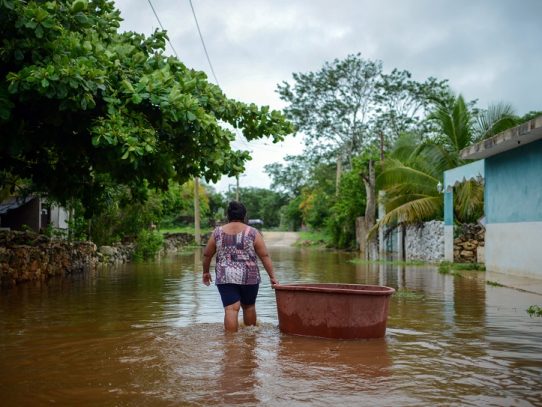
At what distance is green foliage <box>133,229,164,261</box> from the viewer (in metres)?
26.7

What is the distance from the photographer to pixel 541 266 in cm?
1438

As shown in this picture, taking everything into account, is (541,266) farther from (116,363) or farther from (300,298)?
(116,363)

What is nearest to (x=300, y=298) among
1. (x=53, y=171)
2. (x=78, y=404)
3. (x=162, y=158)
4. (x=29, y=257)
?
(x=78, y=404)

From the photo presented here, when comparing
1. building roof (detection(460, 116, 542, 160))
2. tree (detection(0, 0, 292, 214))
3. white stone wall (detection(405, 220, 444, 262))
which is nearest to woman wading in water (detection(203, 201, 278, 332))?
tree (detection(0, 0, 292, 214))

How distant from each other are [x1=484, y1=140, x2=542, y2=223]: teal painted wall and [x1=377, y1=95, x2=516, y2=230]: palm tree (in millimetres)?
5522

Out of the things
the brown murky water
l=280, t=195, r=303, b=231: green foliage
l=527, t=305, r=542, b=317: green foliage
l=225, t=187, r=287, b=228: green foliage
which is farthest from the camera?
l=225, t=187, r=287, b=228: green foliage

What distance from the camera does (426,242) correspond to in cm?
2456

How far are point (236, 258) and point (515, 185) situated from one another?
11.0 meters

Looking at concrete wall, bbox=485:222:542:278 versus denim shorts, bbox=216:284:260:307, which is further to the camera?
concrete wall, bbox=485:222:542:278

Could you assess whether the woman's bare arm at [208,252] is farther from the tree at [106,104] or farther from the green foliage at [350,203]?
the green foliage at [350,203]

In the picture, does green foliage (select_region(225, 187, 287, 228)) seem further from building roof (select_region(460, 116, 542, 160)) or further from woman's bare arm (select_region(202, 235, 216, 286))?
woman's bare arm (select_region(202, 235, 216, 286))

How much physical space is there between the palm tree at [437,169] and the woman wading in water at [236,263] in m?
17.2

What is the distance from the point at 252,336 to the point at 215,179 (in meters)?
5.27

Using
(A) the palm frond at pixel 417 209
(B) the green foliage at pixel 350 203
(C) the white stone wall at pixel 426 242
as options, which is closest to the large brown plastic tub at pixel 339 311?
(C) the white stone wall at pixel 426 242
